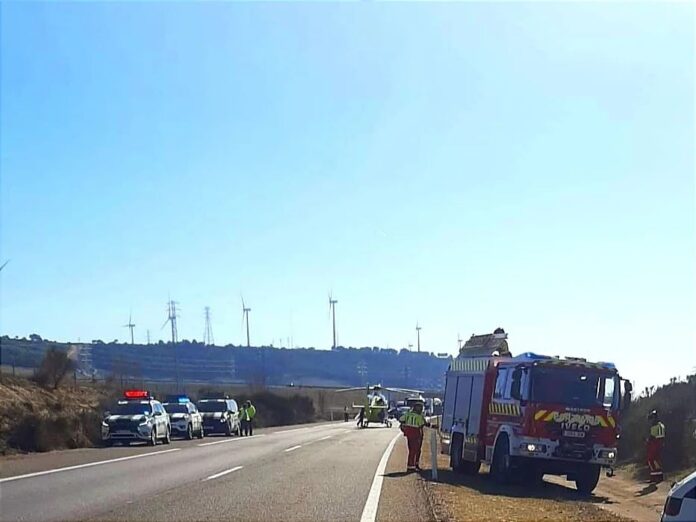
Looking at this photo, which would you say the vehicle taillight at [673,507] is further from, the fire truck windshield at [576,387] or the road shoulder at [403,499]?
the fire truck windshield at [576,387]

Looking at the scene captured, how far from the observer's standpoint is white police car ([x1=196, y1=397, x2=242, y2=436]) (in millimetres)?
46844

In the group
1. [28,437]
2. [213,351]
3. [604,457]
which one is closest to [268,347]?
[213,351]

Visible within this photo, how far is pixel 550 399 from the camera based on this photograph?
21.5 m

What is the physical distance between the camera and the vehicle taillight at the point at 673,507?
360 inches

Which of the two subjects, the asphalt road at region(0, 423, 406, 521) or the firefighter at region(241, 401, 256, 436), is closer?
the asphalt road at region(0, 423, 406, 521)

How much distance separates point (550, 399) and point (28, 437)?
17.9 m

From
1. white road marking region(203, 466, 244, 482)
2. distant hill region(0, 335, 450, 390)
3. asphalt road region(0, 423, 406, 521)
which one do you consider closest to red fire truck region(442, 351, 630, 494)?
asphalt road region(0, 423, 406, 521)

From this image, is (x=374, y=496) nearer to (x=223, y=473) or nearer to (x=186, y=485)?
(x=186, y=485)

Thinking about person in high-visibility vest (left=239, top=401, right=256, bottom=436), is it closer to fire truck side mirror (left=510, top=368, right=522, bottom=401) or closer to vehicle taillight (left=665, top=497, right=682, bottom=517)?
fire truck side mirror (left=510, top=368, right=522, bottom=401)

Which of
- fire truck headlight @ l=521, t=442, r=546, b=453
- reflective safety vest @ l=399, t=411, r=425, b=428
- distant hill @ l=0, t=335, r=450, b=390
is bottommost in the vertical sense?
distant hill @ l=0, t=335, r=450, b=390

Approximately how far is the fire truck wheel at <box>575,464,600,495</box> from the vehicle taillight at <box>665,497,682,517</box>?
511 inches

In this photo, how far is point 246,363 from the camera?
464 ft

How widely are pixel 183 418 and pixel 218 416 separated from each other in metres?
5.70

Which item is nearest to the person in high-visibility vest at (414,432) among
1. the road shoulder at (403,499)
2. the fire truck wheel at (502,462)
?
the road shoulder at (403,499)
